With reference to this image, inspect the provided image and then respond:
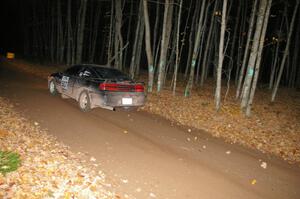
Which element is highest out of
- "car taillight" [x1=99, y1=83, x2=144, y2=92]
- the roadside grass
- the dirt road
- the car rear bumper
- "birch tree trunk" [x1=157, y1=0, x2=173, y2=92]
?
"birch tree trunk" [x1=157, y1=0, x2=173, y2=92]

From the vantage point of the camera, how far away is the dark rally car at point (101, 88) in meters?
8.68

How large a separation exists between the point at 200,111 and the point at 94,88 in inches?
185

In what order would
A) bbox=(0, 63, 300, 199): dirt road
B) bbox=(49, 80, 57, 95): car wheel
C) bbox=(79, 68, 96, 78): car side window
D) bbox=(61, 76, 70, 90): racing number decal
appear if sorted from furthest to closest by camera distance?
1. bbox=(49, 80, 57, 95): car wheel
2. bbox=(61, 76, 70, 90): racing number decal
3. bbox=(79, 68, 96, 78): car side window
4. bbox=(0, 63, 300, 199): dirt road

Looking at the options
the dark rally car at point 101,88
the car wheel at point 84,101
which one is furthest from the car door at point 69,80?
the car wheel at point 84,101

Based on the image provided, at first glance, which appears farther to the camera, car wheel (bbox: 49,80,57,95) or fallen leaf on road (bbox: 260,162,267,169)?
car wheel (bbox: 49,80,57,95)

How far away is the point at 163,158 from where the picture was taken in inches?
236

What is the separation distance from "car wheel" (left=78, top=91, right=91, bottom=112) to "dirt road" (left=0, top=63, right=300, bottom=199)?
227 millimetres

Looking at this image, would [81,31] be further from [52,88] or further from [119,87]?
[119,87]

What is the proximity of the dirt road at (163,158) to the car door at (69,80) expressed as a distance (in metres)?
1.10

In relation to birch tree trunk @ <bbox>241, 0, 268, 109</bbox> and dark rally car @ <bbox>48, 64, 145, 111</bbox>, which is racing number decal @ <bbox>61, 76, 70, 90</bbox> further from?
birch tree trunk @ <bbox>241, 0, 268, 109</bbox>

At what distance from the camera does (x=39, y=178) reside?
441 centimetres

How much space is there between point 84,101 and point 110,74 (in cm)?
142

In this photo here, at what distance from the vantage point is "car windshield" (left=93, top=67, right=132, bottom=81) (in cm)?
932

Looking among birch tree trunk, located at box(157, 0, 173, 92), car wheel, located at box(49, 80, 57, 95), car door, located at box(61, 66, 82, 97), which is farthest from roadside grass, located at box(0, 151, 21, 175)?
birch tree trunk, located at box(157, 0, 173, 92)
